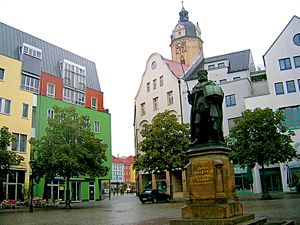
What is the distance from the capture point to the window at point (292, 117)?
36.1 m

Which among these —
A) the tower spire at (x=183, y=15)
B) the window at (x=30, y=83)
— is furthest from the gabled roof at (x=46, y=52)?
the tower spire at (x=183, y=15)

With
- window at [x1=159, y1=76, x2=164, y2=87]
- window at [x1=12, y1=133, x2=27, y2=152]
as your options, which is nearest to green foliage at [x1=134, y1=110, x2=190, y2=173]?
window at [x1=12, y1=133, x2=27, y2=152]

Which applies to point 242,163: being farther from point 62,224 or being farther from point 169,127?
point 62,224

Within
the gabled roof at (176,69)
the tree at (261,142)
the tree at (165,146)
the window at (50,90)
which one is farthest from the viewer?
the gabled roof at (176,69)

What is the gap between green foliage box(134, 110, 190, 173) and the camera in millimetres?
32875

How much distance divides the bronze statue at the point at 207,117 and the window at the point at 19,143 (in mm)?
28800

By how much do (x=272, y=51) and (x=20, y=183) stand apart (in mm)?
30298

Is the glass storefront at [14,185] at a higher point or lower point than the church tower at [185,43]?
lower

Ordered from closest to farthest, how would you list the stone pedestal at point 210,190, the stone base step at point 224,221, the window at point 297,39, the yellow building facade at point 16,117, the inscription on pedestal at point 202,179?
the stone base step at point 224,221 → the stone pedestal at point 210,190 → the inscription on pedestal at point 202,179 → the yellow building facade at point 16,117 → the window at point 297,39

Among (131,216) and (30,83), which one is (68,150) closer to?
(131,216)

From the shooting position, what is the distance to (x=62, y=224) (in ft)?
46.2

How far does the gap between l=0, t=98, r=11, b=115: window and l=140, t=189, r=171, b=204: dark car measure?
15.9m

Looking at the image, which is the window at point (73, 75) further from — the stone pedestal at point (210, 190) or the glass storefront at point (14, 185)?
the stone pedestal at point (210, 190)

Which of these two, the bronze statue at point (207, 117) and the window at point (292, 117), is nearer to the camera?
the bronze statue at point (207, 117)
